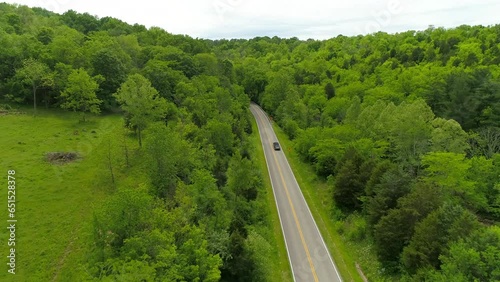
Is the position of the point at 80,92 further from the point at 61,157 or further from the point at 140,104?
the point at 140,104

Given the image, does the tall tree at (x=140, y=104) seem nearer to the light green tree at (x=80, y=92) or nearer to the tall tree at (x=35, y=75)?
the light green tree at (x=80, y=92)

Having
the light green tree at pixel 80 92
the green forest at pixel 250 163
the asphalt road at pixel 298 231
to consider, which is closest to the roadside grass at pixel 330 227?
the green forest at pixel 250 163

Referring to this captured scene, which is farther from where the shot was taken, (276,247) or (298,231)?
(298,231)

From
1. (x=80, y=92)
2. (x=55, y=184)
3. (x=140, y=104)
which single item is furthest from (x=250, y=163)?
(x=80, y=92)

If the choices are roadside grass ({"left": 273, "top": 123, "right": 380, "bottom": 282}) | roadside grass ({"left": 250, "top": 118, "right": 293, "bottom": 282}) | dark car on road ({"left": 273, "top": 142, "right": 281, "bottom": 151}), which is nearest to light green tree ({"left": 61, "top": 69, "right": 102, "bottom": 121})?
roadside grass ({"left": 250, "top": 118, "right": 293, "bottom": 282})

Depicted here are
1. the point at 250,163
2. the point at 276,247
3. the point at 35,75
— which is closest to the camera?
the point at 276,247

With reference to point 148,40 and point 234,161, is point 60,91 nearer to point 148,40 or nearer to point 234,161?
point 234,161
